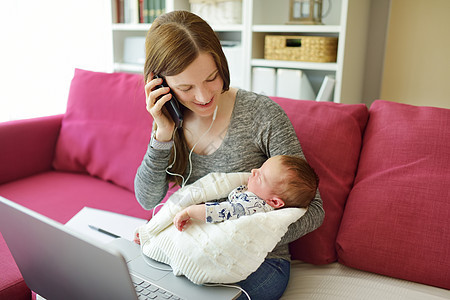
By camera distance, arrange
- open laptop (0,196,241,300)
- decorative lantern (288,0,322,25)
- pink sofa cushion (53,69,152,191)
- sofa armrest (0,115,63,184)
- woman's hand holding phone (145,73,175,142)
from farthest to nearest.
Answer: decorative lantern (288,0,322,25)
sofa armrest (0,115,63,184)
pink sofa cushion (53,69,152,191)
woman's hand holding phone (145,73,175,142)
open laptop (0,196,241,300)

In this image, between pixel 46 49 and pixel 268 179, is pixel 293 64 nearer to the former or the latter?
pixel 268 179

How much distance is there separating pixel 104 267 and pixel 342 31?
5.59 feet

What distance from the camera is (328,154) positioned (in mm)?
1292

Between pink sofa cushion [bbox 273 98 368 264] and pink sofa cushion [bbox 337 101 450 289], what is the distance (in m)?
0.03

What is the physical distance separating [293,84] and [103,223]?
1279 millimetres

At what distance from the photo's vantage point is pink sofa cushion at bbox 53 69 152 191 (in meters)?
1.73

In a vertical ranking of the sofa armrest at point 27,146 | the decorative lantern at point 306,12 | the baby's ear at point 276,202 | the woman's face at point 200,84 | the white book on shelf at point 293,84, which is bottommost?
the sofa armrest at point 27,146

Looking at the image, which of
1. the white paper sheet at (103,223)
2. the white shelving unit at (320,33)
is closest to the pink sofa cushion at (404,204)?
the white paper sheet at (103,223)

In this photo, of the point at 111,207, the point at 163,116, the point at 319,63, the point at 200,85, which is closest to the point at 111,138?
the point at 111,207

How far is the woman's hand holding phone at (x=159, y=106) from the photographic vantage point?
3.79 ft

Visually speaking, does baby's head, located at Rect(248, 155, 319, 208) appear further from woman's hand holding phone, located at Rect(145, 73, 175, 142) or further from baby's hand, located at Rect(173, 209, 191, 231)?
woman's hand holding phone, located at Rect(145, 73, 175, 142)

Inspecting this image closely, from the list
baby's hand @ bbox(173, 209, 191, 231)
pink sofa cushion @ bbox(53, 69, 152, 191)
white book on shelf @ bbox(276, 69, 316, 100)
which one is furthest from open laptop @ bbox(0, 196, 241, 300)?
white book on shelf @ bbox(276, 69, 316, 100)

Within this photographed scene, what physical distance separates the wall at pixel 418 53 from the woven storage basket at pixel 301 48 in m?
0.34

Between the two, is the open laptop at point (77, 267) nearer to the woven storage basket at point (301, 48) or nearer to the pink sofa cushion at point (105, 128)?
the pink sofa cushion at point (105, 128)
